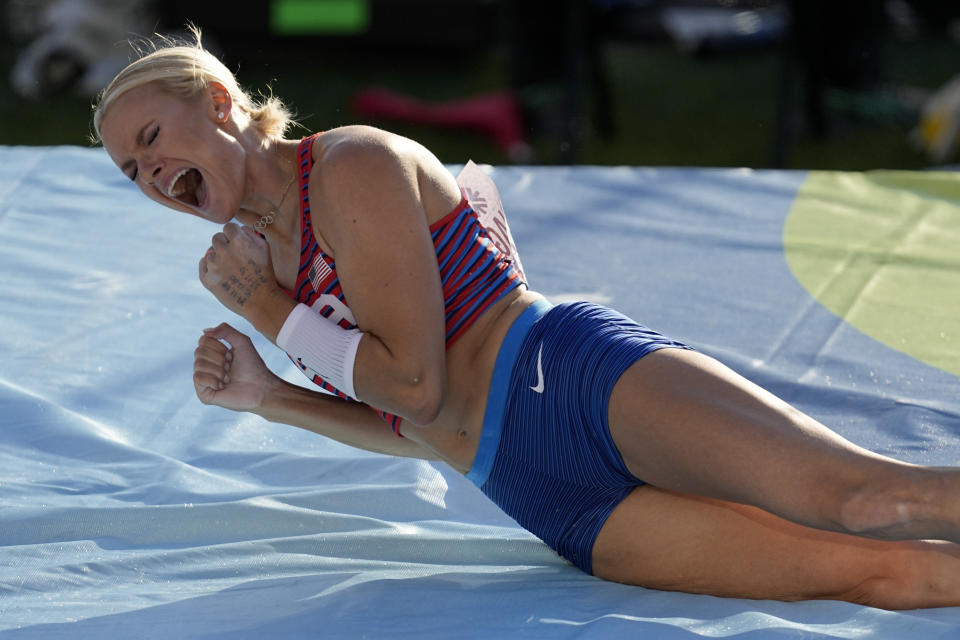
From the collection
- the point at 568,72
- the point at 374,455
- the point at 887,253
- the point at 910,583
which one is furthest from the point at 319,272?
the point at 568,72

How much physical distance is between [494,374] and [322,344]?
0.89 feet

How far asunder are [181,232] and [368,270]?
5.46 feet

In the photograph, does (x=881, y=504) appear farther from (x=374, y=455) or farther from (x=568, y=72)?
(x=568, y=72)

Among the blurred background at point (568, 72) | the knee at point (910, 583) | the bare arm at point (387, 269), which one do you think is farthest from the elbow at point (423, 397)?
the blurred background at point (568, 72)

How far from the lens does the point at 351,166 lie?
63.5 inches

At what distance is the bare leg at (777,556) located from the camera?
167cm

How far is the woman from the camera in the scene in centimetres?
153

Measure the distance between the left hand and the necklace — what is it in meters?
0.10

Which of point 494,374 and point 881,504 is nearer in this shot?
point 881,504

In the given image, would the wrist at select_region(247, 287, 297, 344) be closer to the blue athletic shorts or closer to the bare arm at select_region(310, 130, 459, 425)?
the bare arm at select_region(310, 130, 459, 425)

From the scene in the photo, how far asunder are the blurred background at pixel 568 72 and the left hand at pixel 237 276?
→ 3.23 meters

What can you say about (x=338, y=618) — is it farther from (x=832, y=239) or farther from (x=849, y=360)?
(x=832, y=239)

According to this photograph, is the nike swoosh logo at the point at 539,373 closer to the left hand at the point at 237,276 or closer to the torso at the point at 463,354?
the torso at the point at 463,354

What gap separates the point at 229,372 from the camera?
186cm
